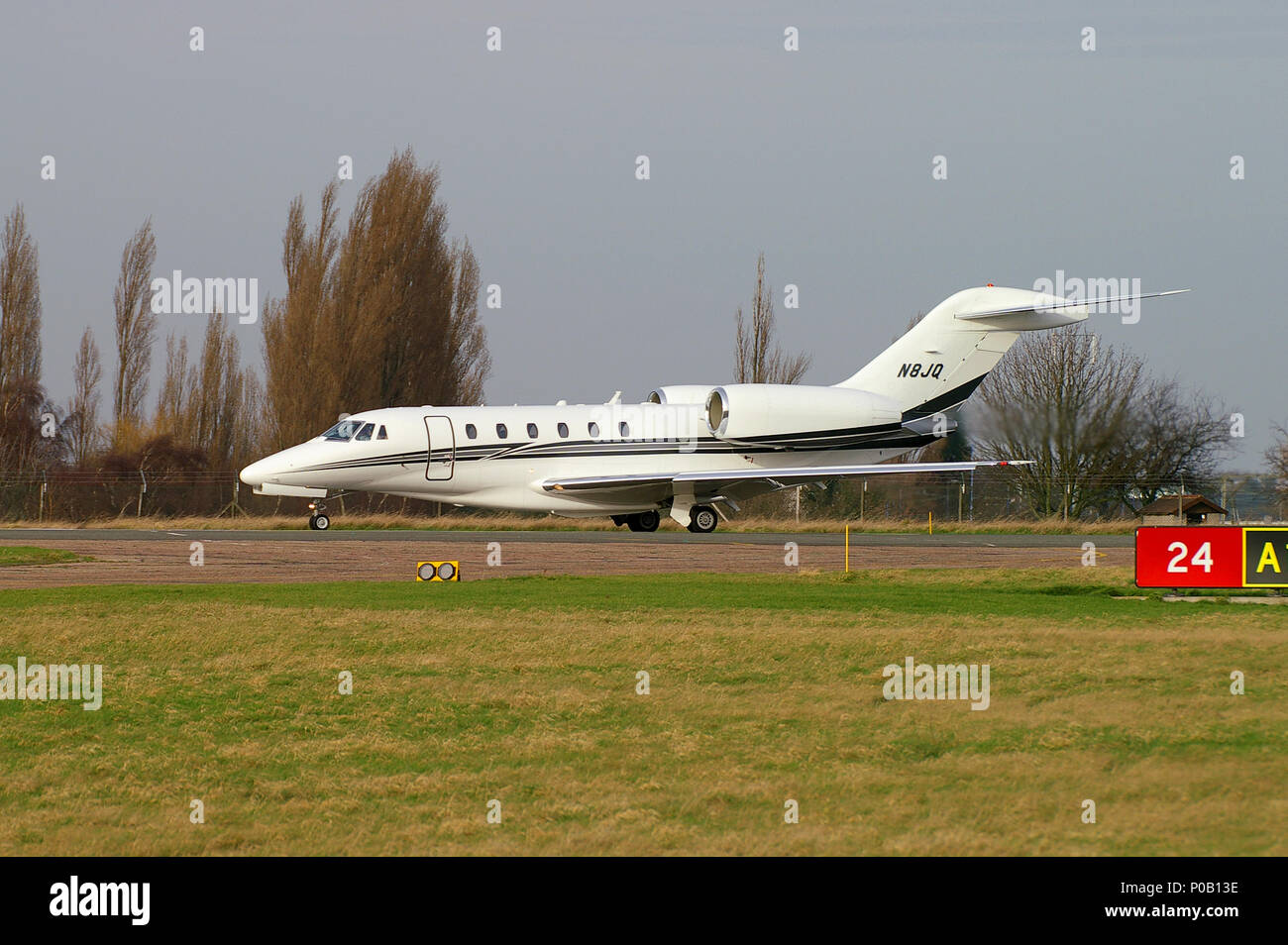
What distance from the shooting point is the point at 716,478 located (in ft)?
115

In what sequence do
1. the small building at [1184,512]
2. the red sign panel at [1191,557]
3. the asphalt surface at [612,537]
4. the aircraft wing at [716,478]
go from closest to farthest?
the red sign panel at [1191,557] → the asphalt surface at [612,537] → the aircraft wing at [716,478] → the small building at [1184,512]

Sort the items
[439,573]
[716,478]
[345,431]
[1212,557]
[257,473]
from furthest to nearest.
Answer: [716,478]
[345,431]
[257,473]
[439,573]
[1212,557]

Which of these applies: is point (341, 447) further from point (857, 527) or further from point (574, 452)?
point (857, 527)

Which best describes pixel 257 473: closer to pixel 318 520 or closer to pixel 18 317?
pixel 318 520

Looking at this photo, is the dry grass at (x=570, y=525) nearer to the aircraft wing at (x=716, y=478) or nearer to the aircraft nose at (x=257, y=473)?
the aircraft wing at (x=716, y=478)

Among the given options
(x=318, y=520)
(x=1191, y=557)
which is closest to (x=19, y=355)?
(x=318, y=520)

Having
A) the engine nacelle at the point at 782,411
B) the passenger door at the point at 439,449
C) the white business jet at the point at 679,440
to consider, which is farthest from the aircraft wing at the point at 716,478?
the passenger door at the point at 439,449

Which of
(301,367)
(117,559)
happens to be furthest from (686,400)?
(301,367)

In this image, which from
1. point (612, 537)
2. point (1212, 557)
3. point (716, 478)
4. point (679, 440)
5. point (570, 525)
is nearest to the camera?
point (1212, 557)

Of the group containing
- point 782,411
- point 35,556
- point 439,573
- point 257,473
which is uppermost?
point 782,411

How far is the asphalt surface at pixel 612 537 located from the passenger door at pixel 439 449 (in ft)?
5.55

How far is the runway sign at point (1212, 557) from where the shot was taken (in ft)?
62.0

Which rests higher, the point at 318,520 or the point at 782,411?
the point at 782,411

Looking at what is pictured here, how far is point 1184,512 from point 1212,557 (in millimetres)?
16384
